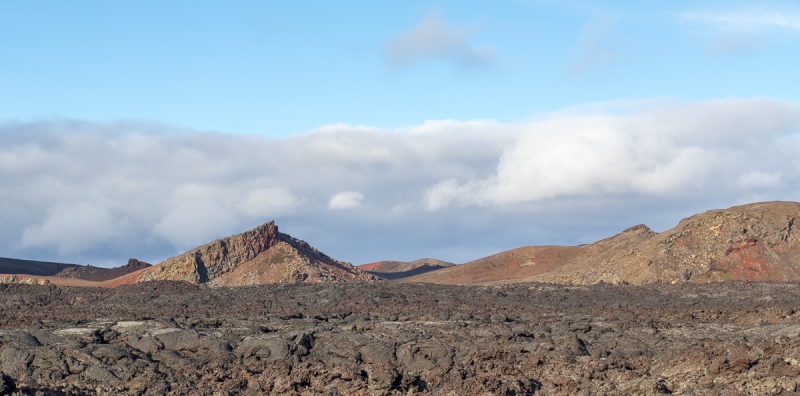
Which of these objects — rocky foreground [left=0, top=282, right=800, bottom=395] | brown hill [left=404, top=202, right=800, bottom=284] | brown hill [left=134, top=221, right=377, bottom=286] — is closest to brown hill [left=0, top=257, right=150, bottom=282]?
brown hill [left=134, top=221, right=377, bottom=286]

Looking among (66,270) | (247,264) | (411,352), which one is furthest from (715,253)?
(66,270)

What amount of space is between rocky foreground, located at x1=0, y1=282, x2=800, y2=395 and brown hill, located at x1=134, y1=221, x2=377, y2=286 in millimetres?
20650

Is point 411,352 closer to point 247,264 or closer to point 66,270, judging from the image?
point 247,264

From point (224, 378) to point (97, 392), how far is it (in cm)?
223

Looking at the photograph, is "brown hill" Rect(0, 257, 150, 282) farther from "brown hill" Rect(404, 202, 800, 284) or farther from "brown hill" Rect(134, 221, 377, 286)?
"brown hill" Rect(404, 202, 800, 284)

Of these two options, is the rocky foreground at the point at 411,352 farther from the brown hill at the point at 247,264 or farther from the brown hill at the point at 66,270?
the brown hill at the point at 66,270

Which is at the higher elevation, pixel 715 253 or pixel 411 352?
pixel 715 253

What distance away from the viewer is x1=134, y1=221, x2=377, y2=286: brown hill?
49.2m

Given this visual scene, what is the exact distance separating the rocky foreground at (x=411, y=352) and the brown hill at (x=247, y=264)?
20.7 metres

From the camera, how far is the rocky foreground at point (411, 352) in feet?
46.2

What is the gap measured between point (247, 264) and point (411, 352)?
113 ft

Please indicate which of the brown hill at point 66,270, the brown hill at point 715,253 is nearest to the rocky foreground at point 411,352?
the brown hill at point 715,253

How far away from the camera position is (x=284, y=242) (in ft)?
173

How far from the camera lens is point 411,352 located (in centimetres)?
1769
